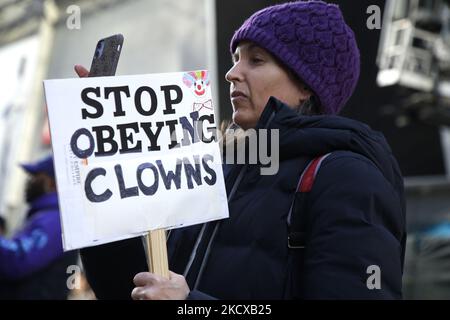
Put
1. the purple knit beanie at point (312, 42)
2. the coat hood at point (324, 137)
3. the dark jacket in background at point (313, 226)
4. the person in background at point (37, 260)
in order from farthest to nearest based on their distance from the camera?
1. the person in background at point (37, 260)
2. the purple knit beanie at point (312, 42)
3. the coat hood at point (324, 137)
4. the dark jacket in background at point (313, 226)

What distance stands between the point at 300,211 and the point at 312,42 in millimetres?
505

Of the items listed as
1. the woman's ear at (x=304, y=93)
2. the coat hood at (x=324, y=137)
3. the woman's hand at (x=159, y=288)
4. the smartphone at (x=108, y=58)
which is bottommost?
the woman's hand at (x=159, y=288)

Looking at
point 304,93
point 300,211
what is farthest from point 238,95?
point 300,211

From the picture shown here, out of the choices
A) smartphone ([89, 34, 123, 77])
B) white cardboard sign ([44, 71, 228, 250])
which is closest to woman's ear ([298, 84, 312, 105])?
white cardboard sign ([44, 71, 228, 250])

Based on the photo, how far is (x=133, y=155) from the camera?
1632 millimetres

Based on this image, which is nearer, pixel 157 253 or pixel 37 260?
pixel 157 253

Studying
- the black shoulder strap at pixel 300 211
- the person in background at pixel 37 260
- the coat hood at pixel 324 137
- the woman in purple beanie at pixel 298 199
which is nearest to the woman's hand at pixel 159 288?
the woman in purple beanie at pixel 298 199

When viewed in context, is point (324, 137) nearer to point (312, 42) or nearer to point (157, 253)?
point (312, 42)

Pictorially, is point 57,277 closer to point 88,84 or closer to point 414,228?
point 88,84

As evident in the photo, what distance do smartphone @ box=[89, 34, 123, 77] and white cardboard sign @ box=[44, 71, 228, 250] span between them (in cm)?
4

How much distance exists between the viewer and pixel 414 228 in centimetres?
851

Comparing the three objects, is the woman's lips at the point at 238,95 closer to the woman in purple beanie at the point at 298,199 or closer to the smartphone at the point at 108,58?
the woman in purple beanie at the point at 298,199

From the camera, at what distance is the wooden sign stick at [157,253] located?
1542 millimetres

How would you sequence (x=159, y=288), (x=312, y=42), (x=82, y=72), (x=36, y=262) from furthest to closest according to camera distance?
(x=36, y=262)
(x=312, y=42)
(x=82, y=72)
(x=159, y=288)
